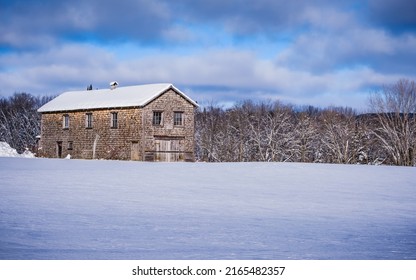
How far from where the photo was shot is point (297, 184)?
16.7m

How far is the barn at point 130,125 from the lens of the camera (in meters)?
36.8

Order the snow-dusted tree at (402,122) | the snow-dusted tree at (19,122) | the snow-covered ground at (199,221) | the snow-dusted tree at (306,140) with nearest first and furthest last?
1. the snow-covered ground at (199,221)
2. the snow-dusted tree at (402,122)
3. the snow-dusted tree at (306,140)
4. the snow-dusted tree at (19,122)

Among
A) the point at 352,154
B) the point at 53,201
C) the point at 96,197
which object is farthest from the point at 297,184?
the point at 352,154

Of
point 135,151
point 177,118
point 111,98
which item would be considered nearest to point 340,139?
point 177,118

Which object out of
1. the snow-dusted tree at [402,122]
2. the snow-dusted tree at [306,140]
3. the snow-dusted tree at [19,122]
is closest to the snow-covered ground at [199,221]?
the snow-dusted tree at [402,122]

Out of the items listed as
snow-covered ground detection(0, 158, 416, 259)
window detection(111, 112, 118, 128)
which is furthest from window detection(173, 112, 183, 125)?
snow-covered ground detection(0, 158, 416, 259)

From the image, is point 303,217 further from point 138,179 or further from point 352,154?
point 352,154

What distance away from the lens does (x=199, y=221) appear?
8672mm

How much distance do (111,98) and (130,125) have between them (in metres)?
3.83

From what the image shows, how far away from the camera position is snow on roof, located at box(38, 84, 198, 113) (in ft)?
123

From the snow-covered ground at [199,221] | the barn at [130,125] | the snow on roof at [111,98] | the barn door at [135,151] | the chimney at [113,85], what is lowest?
the snow-covered ground at [199,221]

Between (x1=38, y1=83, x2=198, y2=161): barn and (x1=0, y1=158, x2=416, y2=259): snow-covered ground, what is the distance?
2133 cm

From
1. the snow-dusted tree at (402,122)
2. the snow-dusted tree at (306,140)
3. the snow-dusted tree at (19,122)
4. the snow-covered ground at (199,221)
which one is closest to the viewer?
the snow-covered ground at (199,221)

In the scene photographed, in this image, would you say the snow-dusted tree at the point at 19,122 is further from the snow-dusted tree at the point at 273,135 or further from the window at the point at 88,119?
the snow-dusted tree at the point at 273,135
